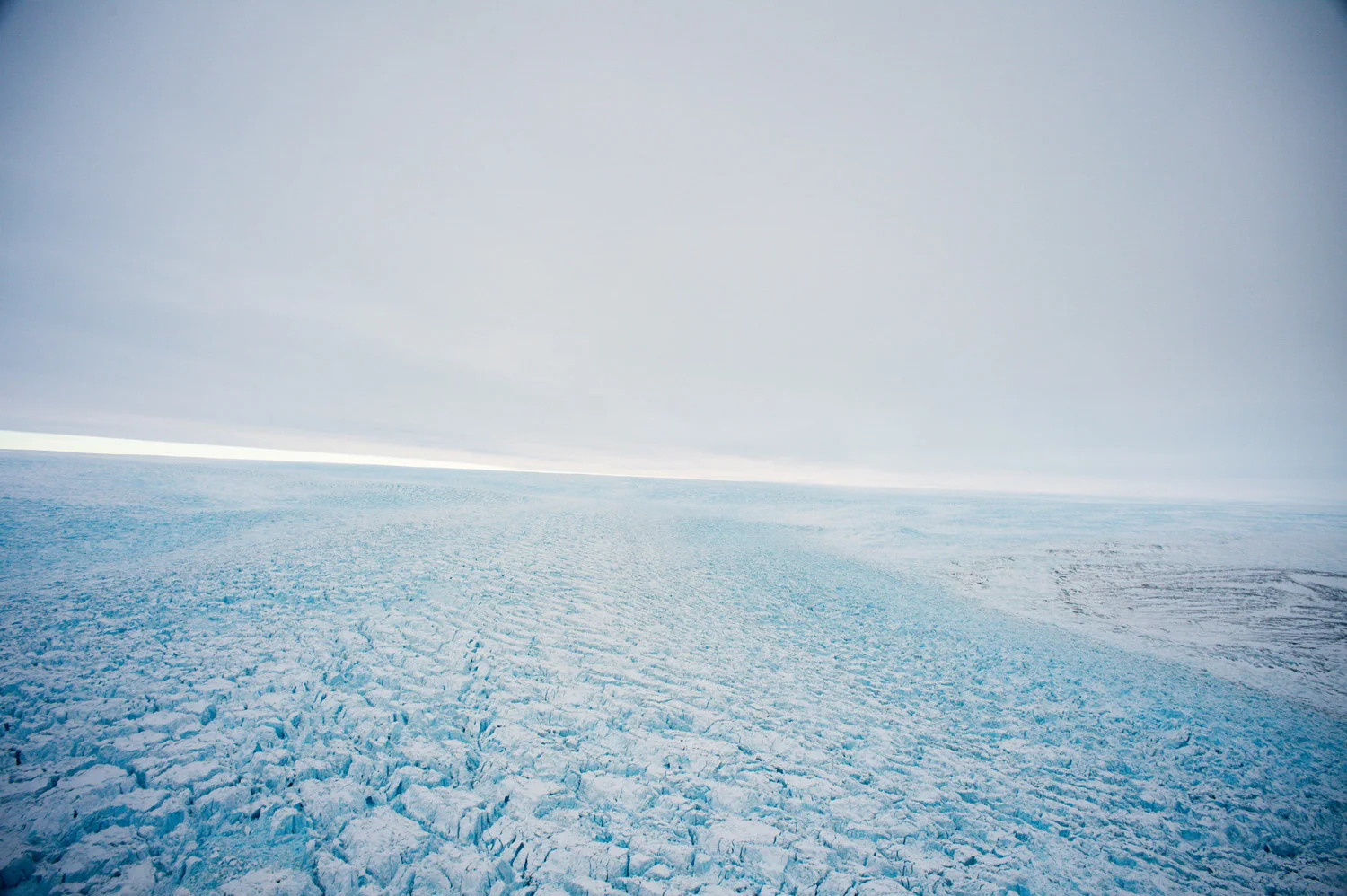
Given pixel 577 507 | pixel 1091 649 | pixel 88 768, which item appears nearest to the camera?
pixel 88 768

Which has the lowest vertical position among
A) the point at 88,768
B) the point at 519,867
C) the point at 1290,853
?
the point at 1290,853

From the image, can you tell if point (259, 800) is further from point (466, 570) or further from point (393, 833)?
point (466, 570)

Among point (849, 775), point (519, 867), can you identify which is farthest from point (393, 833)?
point (849, 775)

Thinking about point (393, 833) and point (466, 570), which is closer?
point (393, 833)

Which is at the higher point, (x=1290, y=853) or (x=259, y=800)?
(x=259, y=800)

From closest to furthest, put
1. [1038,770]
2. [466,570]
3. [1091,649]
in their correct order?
1. [1038,770]
2. [1091,649]
3. [466,570]

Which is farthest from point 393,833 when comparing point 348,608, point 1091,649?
point 1091,649

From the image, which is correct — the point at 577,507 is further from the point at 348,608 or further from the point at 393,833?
the point at 393,833
